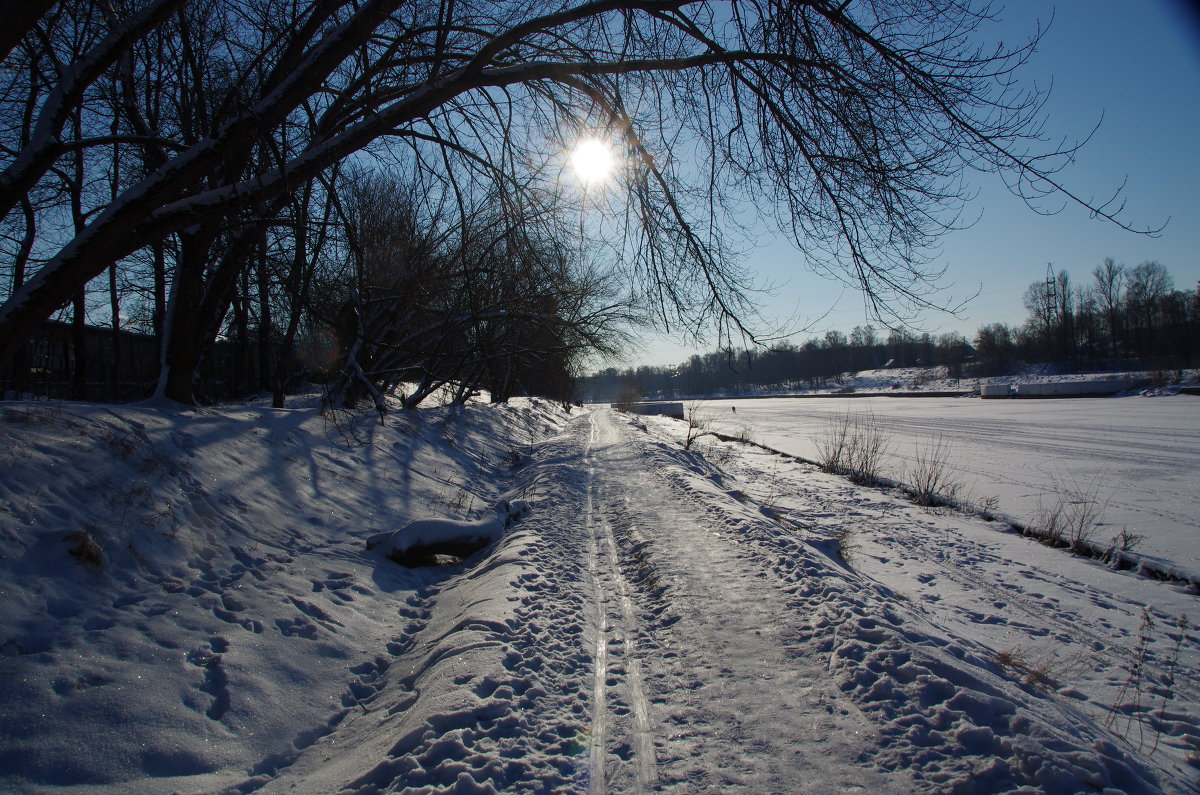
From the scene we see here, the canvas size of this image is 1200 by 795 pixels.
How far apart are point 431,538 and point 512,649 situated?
260 centimetres

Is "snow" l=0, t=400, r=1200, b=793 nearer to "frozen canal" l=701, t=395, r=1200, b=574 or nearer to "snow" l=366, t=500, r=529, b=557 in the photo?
→ "snow" l=366, t=500, r=529, b=557

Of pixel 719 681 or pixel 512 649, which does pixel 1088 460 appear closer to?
pixel 719 681

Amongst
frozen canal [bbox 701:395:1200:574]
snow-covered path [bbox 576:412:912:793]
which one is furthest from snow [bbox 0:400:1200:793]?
frozen canal [bbox 701:395:1200:574]

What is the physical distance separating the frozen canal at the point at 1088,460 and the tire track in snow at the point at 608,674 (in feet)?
19.5

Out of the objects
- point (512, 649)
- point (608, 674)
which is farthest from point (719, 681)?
point (512, 649)

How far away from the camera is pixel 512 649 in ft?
11.3

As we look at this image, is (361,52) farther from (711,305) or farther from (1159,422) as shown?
(1159,422)

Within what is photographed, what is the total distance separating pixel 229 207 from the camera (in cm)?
462

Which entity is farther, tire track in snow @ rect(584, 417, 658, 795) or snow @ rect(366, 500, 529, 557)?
snow @ rect(366, 500, 529, 557)

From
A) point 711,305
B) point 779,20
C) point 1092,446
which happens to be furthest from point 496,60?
point 1092,446

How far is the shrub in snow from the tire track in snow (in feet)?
4.12

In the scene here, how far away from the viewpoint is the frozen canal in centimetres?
720

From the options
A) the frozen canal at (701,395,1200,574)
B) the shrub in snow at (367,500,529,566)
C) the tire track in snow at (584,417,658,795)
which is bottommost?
the frozen canal at (701,395,1200,574)

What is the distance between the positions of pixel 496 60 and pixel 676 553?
563 centimetres
